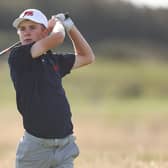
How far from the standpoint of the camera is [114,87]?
43.6 m

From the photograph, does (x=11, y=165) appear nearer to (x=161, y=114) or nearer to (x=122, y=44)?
(x=161, y=114)

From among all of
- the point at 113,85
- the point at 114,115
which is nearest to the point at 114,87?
the point at 113,85

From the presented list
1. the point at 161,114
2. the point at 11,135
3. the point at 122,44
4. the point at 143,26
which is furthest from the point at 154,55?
the point at 11,135

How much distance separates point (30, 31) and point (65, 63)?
361 millimetres

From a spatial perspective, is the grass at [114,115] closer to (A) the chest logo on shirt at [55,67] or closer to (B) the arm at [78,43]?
(B) the arm at [78,43]

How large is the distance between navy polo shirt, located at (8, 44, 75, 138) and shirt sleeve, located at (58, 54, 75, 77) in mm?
111

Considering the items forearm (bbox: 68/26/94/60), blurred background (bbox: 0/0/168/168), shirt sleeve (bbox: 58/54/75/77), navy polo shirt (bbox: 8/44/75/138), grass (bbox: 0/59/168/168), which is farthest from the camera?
blurred background (bbox: 0/0/168/168)

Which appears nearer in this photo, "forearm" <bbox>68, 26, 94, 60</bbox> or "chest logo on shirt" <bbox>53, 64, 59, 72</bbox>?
"chest logo on shirt" <bbox>53, 64, 59, 72</bbox>

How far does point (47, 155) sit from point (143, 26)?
57251mm

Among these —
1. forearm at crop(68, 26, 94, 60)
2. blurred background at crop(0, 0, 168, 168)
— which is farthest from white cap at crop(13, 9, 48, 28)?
blurred background at crop(0, 0, 168, 168)

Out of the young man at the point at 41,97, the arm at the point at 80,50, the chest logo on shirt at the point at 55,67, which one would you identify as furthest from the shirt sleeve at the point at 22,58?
the arm at the point at 80,50

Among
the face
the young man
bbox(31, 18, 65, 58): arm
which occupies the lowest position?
the young man

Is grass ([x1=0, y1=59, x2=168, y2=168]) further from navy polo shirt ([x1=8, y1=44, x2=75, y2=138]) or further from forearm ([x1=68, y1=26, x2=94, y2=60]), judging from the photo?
navy polo shirt ([x1=8, y1=44, x2=75, y2=138])

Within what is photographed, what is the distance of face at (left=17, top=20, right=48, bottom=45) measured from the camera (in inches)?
261
